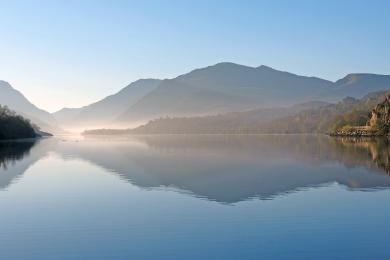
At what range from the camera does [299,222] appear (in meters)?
39.4

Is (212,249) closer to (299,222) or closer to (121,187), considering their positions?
(299,222)

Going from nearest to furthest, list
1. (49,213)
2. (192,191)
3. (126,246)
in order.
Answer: (126,246) → (49,213) → (192,191)

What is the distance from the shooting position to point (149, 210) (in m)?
45.2

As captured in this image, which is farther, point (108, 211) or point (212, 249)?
point (108, 211)

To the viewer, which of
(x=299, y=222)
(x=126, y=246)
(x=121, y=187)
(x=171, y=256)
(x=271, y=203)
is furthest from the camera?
(x=121, y=187)

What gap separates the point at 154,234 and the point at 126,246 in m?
3.61

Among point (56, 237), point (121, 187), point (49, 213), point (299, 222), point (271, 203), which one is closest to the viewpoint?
point (56, 237)

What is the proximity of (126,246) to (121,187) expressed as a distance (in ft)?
102

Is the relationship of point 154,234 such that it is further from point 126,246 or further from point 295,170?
point 295,170

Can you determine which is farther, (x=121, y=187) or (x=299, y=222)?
(x=121, y=187)

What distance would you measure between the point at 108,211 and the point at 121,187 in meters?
18.1

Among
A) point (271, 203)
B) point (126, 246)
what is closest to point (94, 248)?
point (126, 246)

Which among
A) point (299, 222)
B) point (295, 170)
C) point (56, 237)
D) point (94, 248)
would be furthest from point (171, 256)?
point (295, 170)

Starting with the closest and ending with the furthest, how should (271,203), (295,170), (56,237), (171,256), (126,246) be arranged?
1. (171,256)
2. (126,246)
3. (56,237)
4. (271,203)
5. (295,170)
